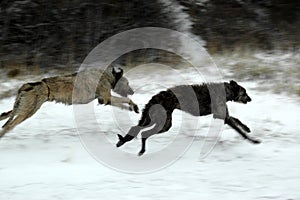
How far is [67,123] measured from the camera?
8508 mm

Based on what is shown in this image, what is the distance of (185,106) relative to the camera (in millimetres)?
6992

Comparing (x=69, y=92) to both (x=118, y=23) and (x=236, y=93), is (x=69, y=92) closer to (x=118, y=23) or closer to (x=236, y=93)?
(x=236, y=93)

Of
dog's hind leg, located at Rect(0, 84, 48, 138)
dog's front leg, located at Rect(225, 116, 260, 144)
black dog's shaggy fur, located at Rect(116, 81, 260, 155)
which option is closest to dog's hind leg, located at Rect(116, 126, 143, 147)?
black dog's shaggy fur, located at Rect(116, 81, 260, 155)

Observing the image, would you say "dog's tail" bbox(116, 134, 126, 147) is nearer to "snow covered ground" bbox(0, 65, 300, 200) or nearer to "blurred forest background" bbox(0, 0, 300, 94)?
"snow covered ground" bbox(0, 65, 300, 200)

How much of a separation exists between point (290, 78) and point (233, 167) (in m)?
5.04

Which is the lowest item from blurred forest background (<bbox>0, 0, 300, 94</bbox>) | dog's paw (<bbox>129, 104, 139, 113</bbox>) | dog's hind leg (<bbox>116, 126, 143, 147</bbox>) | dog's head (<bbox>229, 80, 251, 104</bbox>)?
blurred forest background (<bbox>0, 0, 300, 94</bbox>)

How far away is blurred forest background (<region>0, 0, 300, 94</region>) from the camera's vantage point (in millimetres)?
13203

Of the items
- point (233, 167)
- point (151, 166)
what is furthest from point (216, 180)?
point (151, 166)

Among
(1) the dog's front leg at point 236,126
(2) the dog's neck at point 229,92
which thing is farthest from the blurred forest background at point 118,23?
(1) the dog's front leg at point 236,126

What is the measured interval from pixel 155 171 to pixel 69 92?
84.7 inches

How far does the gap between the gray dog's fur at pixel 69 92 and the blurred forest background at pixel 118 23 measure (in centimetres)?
512

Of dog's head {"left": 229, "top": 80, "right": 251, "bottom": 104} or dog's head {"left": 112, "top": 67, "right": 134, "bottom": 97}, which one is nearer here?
dog's head {"left": 229, "top": 80, "right": 251, "bottom": 104}

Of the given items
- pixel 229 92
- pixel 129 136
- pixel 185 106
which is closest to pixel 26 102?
pixel 129 136

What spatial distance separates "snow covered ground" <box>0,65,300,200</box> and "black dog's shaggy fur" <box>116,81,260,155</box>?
220 mm
